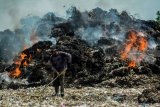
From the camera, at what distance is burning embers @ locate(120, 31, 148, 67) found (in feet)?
120

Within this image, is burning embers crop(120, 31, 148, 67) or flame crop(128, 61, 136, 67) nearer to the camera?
flame crop(128, 61, 136, 67)

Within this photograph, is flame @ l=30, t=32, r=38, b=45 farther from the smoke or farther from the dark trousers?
the dark trousers

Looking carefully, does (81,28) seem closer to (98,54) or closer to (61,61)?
(98,54)

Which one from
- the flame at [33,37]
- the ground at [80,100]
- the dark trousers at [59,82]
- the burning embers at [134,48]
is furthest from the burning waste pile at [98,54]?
the dark trousers at [59,82]

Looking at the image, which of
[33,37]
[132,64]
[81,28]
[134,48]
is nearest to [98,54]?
[132,64]

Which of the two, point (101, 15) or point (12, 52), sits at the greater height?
point (101, 15)

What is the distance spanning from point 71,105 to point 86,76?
15042 mm

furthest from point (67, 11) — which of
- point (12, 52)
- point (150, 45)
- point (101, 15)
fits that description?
point (150, 45)

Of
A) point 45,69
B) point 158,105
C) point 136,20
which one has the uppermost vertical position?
point 136,20

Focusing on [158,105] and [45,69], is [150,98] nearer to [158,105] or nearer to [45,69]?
[158,105]

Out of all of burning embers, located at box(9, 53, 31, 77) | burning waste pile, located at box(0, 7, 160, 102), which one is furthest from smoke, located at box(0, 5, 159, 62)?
burning embers, located at box(9, 53, 31, 77)

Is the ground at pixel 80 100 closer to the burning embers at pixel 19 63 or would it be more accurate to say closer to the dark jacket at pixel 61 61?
the dark jacket at pixel 61 61

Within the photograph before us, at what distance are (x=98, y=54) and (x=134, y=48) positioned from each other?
704 cm

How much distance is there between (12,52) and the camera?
56344mm
